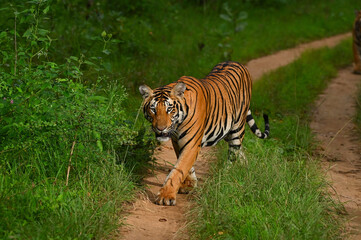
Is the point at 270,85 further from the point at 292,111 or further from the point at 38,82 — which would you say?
the point at 38,82

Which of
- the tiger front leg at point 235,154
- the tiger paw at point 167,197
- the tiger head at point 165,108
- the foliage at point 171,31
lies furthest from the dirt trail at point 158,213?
the foliage at point 171,31

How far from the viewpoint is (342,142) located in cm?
680

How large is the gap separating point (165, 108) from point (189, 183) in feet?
2.89

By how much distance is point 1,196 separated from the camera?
3604mm

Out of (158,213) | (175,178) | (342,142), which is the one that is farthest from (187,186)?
(342,142)

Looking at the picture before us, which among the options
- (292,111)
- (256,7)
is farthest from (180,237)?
(256,7)

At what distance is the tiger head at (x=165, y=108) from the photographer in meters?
4.18

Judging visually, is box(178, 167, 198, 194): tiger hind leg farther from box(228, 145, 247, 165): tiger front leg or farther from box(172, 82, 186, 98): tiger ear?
box(172, 82, 186, 98): tiger ear

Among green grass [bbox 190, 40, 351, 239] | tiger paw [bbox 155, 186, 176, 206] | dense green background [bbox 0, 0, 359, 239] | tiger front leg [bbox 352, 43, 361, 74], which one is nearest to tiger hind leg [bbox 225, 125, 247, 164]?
green grass [bbox 190, 40, 351, 239]

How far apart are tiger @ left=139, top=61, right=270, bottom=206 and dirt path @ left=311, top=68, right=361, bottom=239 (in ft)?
3.11

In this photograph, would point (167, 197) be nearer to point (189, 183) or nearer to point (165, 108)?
point (189, 183)

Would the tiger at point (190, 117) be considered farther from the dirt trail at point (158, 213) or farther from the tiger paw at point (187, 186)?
the dirt trail at point (158, 213)

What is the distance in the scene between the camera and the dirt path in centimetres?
480

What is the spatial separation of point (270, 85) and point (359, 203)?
3.88 meters
